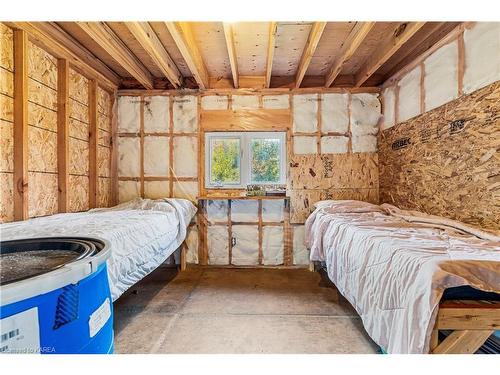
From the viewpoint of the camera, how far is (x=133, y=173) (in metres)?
4.13

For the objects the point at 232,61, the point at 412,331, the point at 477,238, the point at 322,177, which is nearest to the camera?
the point at 412,331

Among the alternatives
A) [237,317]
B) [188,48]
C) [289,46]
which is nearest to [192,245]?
[237,317]

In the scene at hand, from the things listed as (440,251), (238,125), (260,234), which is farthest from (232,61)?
(440,251)

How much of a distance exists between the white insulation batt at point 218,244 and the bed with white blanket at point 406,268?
A: 5.92 feet

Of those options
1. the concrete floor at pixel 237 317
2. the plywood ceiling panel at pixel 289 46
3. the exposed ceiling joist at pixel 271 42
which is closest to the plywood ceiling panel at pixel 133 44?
the exposed ceiling joist at pixel 271 42

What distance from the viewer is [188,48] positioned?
276 centimetres

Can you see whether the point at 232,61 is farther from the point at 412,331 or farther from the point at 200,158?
the point at 412,331

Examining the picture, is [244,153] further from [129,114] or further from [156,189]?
[129,114]

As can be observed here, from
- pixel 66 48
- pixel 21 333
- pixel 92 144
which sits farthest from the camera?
pixel 92 144

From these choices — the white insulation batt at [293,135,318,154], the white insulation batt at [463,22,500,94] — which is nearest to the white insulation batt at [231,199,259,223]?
the white insulation batt at [293,135,318,154]

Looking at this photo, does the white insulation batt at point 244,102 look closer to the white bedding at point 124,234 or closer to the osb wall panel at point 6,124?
the white bedding at point 124,234

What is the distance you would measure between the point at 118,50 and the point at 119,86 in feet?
4.33

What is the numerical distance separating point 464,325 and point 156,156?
3.91 m

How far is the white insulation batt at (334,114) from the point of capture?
13.4 ft
